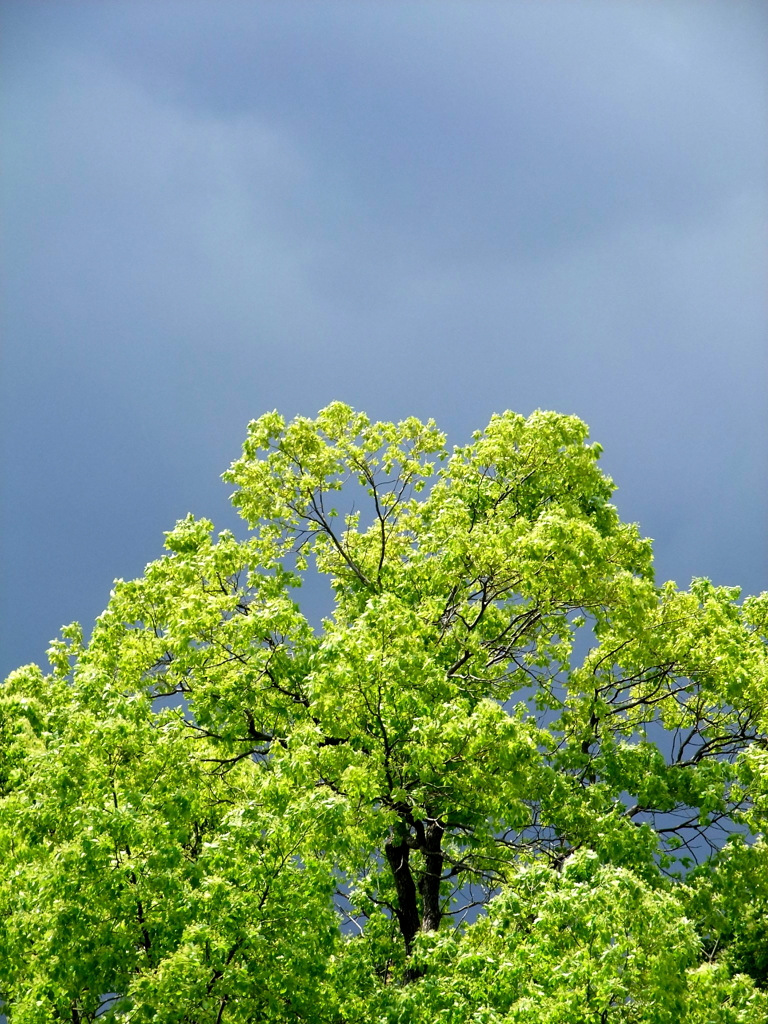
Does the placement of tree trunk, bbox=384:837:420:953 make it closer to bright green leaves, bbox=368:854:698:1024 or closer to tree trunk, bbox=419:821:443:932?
tree trunk, bbox=419:821:443:932

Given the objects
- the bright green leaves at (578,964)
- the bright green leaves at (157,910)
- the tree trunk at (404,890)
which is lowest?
the bright green leaves at (578,964)

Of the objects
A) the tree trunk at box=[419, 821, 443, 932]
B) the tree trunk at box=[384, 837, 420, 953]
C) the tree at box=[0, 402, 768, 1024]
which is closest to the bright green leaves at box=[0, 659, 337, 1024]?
the tree at box=[0, 402, 768, 1024]

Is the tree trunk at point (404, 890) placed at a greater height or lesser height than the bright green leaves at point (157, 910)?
greater

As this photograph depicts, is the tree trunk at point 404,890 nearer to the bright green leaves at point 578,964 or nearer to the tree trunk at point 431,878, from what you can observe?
the tree trunk at point 431,878

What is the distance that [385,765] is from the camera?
15.3 m

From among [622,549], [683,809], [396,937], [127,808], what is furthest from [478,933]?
[127,808]

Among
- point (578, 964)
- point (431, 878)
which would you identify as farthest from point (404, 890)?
point (578, 964)

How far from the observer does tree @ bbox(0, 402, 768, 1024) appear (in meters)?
12.0

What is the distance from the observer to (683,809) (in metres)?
17.7

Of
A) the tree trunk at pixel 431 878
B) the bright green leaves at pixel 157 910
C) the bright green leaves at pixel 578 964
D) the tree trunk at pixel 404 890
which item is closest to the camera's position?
the bright green leaves at pixel 578 964

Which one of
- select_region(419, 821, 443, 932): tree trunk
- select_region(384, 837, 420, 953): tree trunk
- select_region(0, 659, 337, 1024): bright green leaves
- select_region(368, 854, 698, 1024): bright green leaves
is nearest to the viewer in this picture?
select_region(368, 854, 698, 1024): bright green leaves

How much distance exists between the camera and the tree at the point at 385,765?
12000 millimetres

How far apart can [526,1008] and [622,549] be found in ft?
34.9

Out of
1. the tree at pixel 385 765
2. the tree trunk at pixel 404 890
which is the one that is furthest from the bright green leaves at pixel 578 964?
the tree trunk at pixel 404 890
